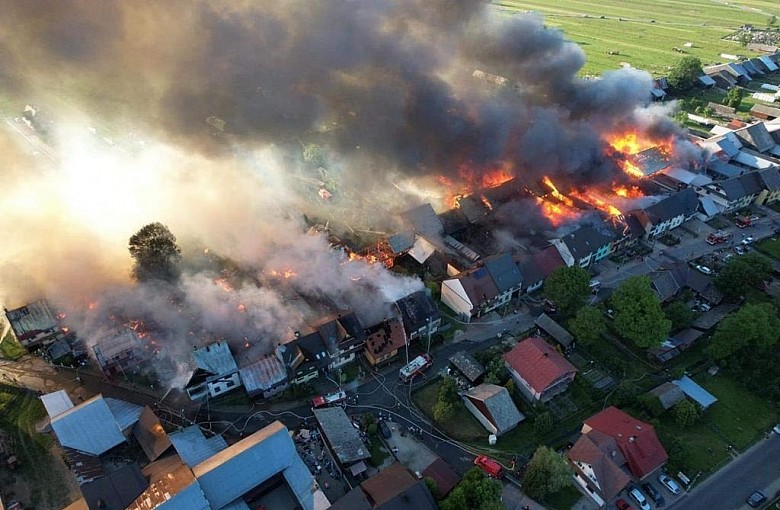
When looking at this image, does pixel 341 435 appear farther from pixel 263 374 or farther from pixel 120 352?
pixel 120 352

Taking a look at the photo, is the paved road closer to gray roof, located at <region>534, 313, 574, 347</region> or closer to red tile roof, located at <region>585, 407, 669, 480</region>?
red tile roof, located at <region>585, 407, 669, 480</region>

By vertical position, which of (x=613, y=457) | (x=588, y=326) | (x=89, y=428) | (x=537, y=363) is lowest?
(x=613, y=457)

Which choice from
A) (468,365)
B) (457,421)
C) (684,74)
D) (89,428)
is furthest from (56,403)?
(684,74)

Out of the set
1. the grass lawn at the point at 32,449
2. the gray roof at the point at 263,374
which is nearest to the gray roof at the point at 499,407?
the gray roof at the point at 263,374

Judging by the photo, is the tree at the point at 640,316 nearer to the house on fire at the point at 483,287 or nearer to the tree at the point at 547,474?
the house on fire at the point at 483,287

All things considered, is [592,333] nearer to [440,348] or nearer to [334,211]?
[440,348]

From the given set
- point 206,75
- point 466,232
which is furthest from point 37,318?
point 466,232
